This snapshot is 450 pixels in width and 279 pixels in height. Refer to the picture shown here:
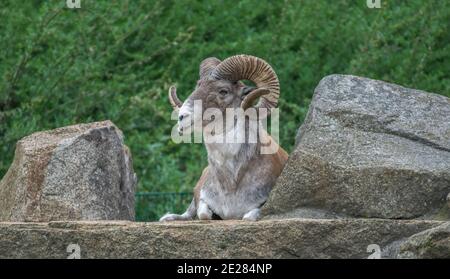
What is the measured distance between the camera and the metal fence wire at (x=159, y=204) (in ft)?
45.7

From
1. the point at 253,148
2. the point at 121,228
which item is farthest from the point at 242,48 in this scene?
the point at 121,228

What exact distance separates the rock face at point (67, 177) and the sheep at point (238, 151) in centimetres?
66

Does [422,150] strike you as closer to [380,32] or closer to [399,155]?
[399,155]

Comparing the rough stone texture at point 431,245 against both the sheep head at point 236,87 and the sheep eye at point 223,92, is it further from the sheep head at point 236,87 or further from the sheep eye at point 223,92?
the sheep eye at point 223,92

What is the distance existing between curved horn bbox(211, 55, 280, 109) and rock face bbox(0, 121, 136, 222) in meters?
1.04

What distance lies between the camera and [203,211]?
10.4m

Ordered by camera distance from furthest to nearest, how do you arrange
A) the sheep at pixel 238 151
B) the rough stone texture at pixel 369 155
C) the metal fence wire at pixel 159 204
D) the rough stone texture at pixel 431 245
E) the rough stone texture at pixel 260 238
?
the metal fence wire at pixel 159 204, the sheep at pixel 238 151, the rough stone texture at pixel 369 155, the rough stone texture at pixel 260 238, the rough stone texture at pixel 431 245

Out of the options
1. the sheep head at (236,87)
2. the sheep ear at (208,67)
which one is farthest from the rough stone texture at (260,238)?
the sheep ear at (208,67)

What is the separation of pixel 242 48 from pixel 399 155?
7.69 m

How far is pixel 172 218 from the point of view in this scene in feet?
34.8

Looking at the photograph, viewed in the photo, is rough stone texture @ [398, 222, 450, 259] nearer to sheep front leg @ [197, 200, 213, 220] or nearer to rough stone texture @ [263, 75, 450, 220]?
rough stone texture @ [263, 75, 450, 220]

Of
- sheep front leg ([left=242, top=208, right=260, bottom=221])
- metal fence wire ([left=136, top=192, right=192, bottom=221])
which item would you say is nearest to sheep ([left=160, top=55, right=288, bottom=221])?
sheep front leg ([left=242, top=208, right=260, bottom=221])

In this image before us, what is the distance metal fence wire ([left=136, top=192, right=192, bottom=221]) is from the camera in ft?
45.7

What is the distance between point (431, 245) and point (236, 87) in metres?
2.81
